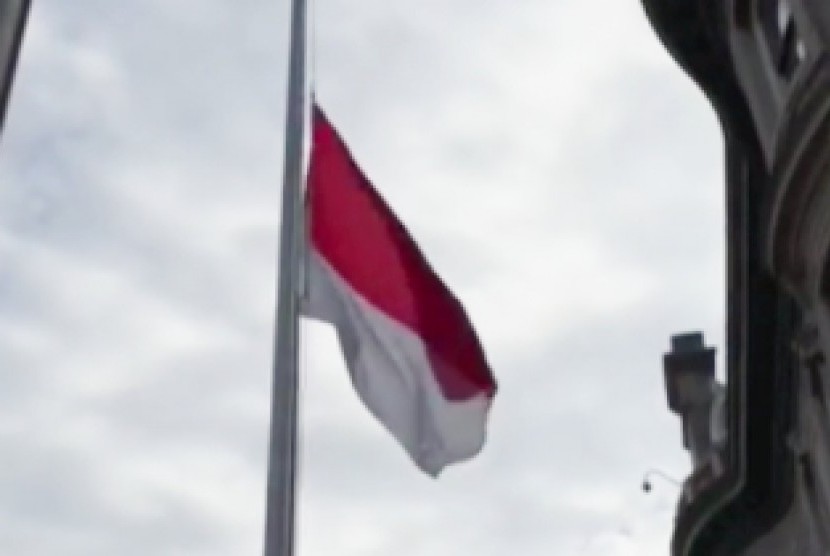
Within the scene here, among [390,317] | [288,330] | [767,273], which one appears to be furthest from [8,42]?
[767,273]

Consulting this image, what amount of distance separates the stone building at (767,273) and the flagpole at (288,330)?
475cm

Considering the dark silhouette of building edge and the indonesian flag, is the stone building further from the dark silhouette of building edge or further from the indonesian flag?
the dark silhouette of building edge

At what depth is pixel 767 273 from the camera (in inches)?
723

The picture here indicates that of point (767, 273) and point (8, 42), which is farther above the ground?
point (767, 273)

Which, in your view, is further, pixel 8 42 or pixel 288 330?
pixel 288 330

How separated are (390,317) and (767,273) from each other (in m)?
8.49

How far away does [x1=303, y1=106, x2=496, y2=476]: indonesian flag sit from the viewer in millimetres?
11102

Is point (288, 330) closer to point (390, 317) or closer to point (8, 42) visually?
point (390, 317)

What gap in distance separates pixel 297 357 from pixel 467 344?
243cm

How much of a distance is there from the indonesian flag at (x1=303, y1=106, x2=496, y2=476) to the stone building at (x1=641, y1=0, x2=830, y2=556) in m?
3.83

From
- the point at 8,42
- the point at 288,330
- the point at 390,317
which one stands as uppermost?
the point at 390,317

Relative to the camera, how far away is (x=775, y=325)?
1894cm

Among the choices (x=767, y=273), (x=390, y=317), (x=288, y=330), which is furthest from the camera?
(x=767, y=273)

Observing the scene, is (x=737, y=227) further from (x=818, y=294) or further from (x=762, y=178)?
(x=818, y=294)
